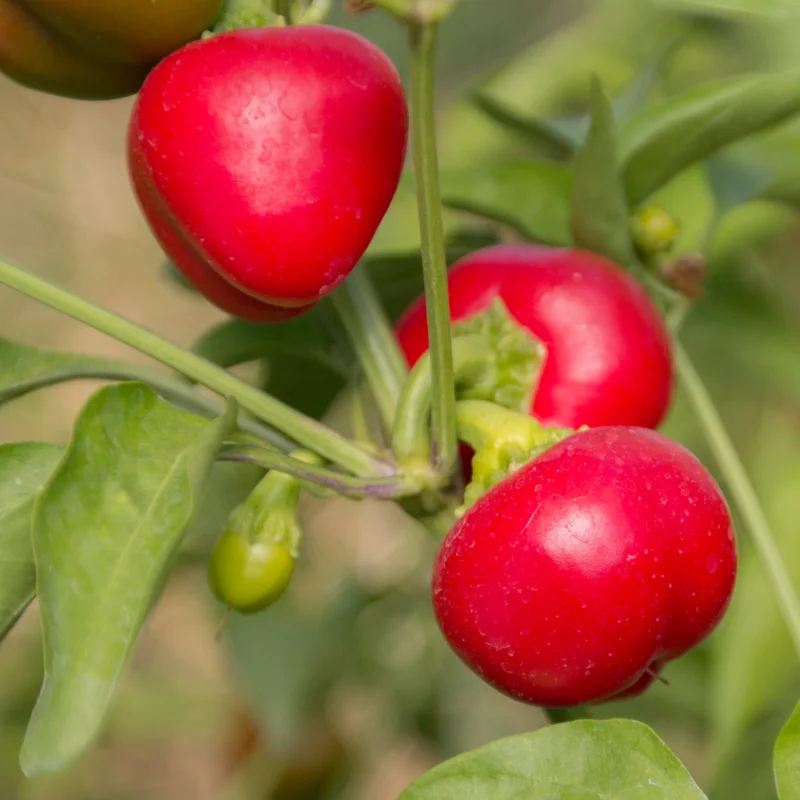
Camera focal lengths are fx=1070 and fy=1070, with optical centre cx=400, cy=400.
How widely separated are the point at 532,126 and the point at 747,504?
0.97 ft

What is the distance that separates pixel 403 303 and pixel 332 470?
0.24 m

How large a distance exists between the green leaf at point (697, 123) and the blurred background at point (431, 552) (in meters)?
0.05

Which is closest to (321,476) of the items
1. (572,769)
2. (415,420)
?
(415,420)

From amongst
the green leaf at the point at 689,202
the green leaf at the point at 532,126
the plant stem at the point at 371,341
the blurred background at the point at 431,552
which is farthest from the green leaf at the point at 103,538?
the green leaf at the point at 689,202

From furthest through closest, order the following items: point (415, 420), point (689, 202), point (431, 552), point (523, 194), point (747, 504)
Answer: point (431, 552) → point (689, 202) → point (523, 194) → point (747, 504) → point (415, 420)

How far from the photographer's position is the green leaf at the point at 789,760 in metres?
0.44

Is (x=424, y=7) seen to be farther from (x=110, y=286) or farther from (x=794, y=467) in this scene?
(x=110, y=286)

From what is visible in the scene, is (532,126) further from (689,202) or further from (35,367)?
(35,367)

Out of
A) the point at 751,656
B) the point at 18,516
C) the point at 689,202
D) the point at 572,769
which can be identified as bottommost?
the point at 751,656

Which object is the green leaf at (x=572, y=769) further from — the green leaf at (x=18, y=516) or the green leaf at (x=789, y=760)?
the green leaf at (x=18, y=516)

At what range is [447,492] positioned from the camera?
521 millimetres

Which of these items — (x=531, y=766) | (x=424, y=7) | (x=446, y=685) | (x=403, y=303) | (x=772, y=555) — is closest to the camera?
(x=424, y=7)

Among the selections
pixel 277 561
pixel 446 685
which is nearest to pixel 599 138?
pixel 277 561

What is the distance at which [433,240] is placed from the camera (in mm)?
394
